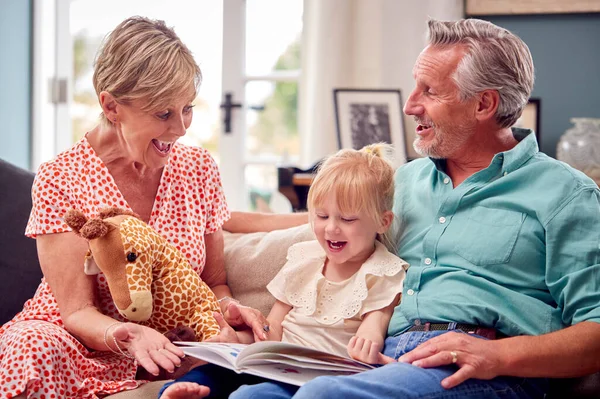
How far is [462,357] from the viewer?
4.71 ft

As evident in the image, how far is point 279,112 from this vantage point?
4289 millimetres

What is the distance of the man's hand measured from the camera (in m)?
1.42

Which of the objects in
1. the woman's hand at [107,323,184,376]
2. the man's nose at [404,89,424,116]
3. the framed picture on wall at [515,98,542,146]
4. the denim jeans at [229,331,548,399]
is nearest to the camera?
the denim jeans at [229,331,548,399]

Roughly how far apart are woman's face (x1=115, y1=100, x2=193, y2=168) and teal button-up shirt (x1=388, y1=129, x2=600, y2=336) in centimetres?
64

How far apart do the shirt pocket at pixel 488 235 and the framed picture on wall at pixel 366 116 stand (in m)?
2.08

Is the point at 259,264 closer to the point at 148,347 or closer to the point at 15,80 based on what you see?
the point at 148,347

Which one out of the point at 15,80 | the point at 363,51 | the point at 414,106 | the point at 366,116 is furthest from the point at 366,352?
the point at 15,80

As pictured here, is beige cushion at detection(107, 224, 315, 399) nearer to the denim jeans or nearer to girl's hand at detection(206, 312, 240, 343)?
girl's hand at detection(206, 312, 240, 343)

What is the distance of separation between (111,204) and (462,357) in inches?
36.0

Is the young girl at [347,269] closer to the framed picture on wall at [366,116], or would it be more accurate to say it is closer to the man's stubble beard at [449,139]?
the man's stubble beard at [449,139]

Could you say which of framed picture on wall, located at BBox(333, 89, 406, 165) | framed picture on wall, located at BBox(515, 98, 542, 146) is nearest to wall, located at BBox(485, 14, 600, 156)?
framed picture on wall, located at BBox(515, 98, 542, 146)

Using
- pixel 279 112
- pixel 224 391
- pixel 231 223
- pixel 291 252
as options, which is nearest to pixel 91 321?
pixel 224 391

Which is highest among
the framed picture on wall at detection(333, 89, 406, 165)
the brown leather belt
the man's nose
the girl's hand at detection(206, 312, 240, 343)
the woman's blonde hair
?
the woman's blonde hair

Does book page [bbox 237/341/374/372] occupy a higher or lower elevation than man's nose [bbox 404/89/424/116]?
lower
